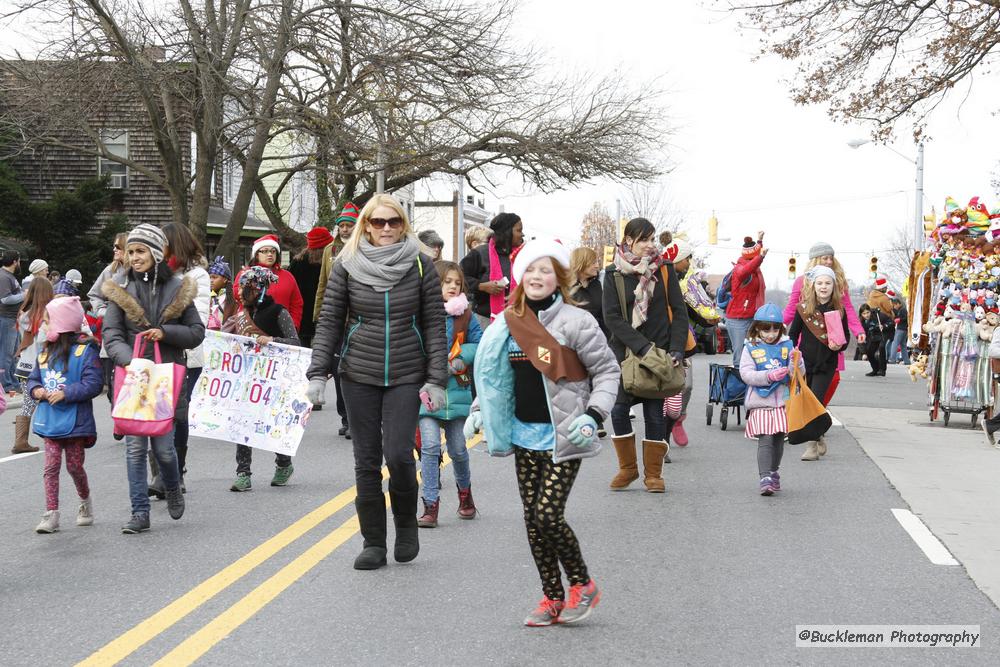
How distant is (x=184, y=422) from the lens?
9.04 m

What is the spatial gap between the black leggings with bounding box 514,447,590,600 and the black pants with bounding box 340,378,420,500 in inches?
39.1

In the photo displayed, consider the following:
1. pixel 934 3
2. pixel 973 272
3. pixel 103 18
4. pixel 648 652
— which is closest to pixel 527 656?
pixel 648 652

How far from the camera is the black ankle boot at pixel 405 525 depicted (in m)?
6.77

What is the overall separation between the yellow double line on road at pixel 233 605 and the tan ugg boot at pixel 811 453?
4.89 metres

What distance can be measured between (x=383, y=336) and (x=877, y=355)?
22.5m

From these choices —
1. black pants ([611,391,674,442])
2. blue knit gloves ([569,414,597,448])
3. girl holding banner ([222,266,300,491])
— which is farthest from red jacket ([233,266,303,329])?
blue knit gloves ([569,414,597,448])

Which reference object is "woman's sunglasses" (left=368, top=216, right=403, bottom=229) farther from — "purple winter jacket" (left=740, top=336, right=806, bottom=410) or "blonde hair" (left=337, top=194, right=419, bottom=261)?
"purple winter jacket" (left=740, top=336, right=806, bottom=410)

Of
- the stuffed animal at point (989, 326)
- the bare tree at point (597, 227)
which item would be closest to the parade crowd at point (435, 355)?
the stuffed animal at point (989, 326)

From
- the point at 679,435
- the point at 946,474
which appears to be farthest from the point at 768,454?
the point at 679,435

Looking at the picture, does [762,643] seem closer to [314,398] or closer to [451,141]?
[314,398]

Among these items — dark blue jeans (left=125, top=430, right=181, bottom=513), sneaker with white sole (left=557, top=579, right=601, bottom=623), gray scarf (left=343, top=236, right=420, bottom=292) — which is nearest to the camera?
sneaker with white sole (left=557, top=579, right=601, bottom=623)

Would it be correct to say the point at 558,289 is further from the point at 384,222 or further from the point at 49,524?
the point at 49,524

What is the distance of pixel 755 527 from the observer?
804 cm

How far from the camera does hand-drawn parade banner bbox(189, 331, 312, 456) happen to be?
935 cm
